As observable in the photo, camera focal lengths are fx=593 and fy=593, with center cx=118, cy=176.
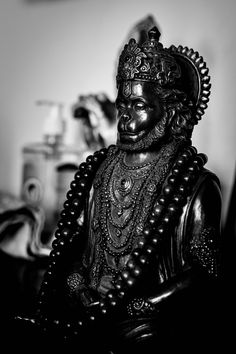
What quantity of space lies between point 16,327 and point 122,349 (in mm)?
294

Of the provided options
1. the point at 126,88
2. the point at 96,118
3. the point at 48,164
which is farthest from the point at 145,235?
the point at 48,164

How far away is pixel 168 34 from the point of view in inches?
113

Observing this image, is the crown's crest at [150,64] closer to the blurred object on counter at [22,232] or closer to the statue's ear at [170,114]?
the statue's ear at [170,114]

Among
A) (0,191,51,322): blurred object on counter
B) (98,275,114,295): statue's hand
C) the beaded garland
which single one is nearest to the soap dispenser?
(0,191,51,322): blurred object on counter

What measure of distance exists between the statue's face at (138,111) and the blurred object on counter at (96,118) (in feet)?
4.04

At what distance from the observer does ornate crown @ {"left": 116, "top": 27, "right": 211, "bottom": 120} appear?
4.90 ft

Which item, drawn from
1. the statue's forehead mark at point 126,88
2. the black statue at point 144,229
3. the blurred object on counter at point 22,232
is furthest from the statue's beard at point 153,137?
the blurred object on counter at point 22,232

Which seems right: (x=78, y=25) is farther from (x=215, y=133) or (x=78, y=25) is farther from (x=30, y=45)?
(x=215, y=133)

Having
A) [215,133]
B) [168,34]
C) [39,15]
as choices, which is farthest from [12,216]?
[39,15]

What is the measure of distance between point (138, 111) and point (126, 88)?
0.07m

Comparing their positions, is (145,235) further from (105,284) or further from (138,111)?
(138,111)

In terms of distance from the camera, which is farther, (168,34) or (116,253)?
(168,34)

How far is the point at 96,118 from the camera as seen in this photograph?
109 inches

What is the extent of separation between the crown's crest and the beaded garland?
Result: 198 mm
